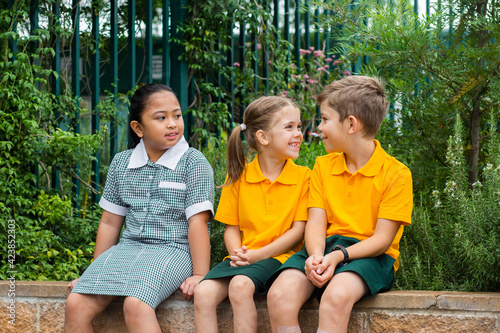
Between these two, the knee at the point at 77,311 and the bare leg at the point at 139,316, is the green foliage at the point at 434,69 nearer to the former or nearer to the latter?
the bare leg at the point at 139,316

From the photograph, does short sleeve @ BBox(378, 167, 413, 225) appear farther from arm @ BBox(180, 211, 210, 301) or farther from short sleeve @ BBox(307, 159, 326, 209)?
arm @ BBox(180, 211, 210, 301)

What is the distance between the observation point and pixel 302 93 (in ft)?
16.8

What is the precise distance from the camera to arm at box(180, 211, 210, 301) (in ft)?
8.64

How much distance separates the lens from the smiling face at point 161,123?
283 cm

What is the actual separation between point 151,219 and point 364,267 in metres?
1.03

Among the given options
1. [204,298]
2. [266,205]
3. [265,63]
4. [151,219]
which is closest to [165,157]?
[151,219]

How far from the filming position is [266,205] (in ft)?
8.71

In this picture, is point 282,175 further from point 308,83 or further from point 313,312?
point 308,83

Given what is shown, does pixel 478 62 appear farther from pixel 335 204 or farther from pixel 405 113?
pixel 335 204

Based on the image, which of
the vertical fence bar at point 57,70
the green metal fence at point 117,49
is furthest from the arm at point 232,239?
the vertical fence bar at point 57,70

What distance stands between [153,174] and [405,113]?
139 centimetres

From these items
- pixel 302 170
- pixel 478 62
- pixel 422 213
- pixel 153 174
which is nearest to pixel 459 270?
pixel 422 213

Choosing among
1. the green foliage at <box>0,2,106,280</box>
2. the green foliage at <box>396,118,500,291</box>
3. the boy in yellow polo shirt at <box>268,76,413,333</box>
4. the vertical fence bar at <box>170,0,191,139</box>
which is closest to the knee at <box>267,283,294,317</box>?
the boy in yellow polo shirt at <box>268,76,413,333</box>

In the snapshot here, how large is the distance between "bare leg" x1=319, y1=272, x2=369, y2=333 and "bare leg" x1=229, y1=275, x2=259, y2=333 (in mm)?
291
